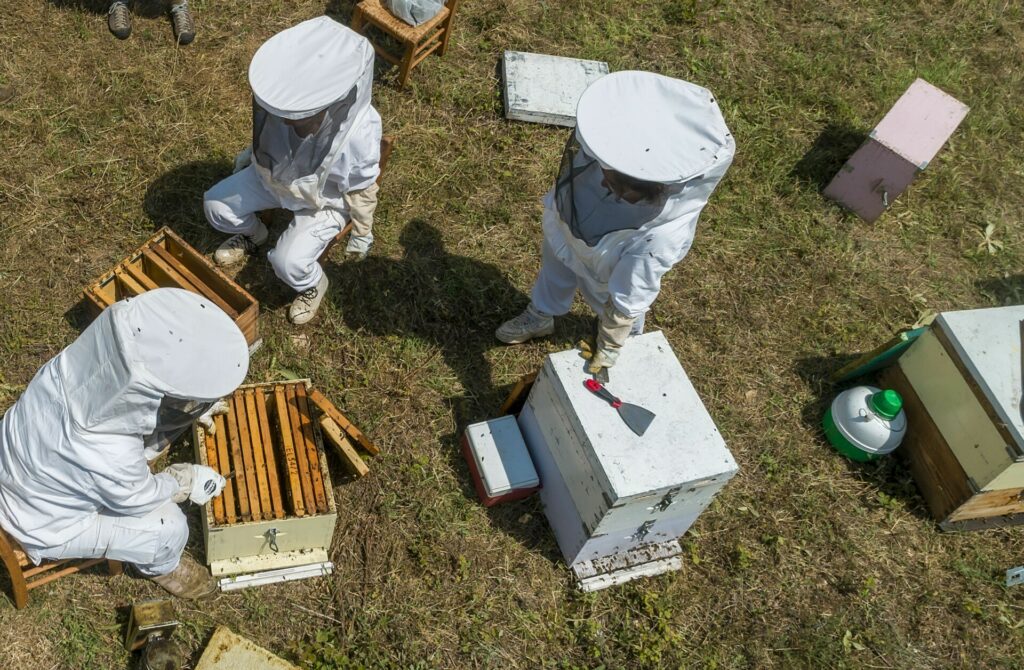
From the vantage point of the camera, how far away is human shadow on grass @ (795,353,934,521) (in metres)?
4.27

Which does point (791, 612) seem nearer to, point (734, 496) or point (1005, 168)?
point (734, 496)

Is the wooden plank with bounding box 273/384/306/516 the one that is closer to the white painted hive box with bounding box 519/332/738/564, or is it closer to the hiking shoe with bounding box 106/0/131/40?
the white painted hive box with bounding box 519/332/738/564

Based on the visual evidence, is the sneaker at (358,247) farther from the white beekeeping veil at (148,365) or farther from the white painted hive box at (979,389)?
the white painted hive box at (979,389)

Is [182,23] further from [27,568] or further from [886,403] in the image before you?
[886,403]

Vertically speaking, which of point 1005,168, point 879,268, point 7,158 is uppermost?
point 1005,168

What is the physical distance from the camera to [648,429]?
11.0 ft

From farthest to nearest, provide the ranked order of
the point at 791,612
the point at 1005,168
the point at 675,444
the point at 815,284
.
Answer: the point at 1005,168, the point at 815,284, the point at 791,612, the point at 675,444

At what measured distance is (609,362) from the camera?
3.49 m

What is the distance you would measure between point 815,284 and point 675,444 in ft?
7.02

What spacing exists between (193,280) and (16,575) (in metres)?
1.55

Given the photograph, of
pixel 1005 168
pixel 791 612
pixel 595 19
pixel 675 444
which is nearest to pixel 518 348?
pixel 675 444

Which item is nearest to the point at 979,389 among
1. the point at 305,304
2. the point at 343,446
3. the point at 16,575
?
the point at 343,446

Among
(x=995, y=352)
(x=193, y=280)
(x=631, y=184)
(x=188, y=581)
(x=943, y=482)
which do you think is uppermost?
(x=631, y=184)

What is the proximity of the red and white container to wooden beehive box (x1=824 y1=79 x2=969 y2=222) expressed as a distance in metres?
2.82
